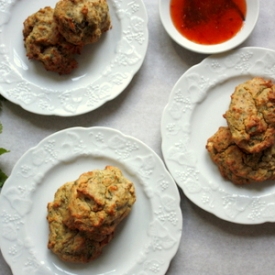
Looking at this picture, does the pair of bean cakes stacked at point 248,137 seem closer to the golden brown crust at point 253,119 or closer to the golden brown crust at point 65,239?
the golden brown crust at point 253,119

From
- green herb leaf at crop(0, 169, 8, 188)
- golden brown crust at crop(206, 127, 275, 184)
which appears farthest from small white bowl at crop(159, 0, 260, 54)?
green herb leaf at crop(0, 169, 8, 188)

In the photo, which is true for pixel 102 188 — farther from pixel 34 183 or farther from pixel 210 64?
pixel 210 64

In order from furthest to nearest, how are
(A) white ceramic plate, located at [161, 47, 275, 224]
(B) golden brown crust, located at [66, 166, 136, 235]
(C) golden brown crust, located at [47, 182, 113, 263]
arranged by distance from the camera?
1. (A) white ceramic plate, located at [161, 47, 275, 224]
2. (C) golden brown crust, located at [47, 182, 113, 263]
3. (B) golden brown crust, located at [66, 166, 136, 235]

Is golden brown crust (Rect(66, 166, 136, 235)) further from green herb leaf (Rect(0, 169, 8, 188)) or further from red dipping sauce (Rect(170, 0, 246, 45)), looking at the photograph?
red dipping sauce (Rect(170, 0, 246, 45))

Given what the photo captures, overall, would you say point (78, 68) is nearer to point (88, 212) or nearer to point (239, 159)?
point (88, 212)

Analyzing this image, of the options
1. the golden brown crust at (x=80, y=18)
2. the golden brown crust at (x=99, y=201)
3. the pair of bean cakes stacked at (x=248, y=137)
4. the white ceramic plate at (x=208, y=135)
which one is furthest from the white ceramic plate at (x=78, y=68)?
the pair of bean cakes stacked at (x=248, y=137)

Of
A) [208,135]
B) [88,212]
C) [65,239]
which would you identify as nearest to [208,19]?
[208,135]
